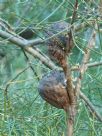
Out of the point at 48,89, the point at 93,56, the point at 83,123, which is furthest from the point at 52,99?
the point at 93,56

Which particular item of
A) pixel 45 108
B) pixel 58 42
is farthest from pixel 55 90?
pixel 45 108

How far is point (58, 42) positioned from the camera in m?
0.92

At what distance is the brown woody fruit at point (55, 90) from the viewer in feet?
3.10

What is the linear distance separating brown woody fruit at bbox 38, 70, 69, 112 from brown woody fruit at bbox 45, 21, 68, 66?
0.16 feet

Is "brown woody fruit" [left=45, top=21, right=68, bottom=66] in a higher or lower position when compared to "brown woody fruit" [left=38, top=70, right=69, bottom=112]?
higher

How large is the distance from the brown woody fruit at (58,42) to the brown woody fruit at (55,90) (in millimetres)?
50

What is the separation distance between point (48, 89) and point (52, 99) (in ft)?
0.07

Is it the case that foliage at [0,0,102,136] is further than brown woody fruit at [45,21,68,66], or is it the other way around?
foliage at [0,0,102,136]

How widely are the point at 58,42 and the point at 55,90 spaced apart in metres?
0.09

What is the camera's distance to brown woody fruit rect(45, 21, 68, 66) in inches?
35.7

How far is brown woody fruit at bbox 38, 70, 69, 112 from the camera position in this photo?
0.95 metres

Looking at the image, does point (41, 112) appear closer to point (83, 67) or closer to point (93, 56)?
point (83, 67)

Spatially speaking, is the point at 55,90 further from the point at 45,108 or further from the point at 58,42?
the point at 45,108

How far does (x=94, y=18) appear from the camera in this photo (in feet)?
3.26
